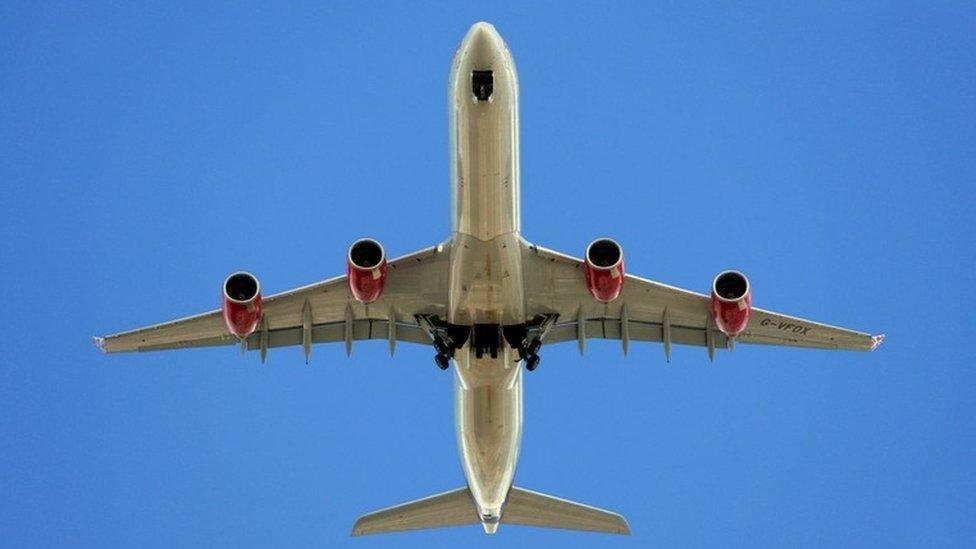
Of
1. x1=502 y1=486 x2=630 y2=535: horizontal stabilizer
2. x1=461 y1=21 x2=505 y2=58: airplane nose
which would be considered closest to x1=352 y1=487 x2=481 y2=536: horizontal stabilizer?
x1=502 y1=486 x2=630 y2=535: horizontal stabilizer

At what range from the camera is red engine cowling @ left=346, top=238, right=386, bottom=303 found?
1184 inches

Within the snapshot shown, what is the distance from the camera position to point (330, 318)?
34312 millimetres

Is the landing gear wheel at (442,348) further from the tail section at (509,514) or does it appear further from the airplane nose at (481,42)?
the airplane nose at (481,42)

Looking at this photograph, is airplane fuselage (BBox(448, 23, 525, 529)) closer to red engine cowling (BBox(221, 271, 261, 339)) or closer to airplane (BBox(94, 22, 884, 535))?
airplane (BBox(94, 22, 884, 535))

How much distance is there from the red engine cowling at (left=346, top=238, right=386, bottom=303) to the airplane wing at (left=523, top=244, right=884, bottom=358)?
376 cm

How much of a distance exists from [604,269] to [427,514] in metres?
10.6

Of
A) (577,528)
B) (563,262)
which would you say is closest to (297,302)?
(563,262)

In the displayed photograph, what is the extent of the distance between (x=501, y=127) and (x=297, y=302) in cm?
825

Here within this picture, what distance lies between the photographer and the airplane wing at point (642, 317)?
3241 centimetres

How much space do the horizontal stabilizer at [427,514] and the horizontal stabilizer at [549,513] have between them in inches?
43.5

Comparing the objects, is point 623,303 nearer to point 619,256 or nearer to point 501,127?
point 619,256

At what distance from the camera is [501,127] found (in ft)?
93.8

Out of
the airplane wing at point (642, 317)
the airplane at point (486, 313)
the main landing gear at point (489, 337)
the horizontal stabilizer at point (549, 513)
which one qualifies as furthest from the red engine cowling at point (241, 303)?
the horizontal stabilizer at point (549, 513)

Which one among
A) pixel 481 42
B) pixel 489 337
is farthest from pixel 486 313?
pixel 481 42
